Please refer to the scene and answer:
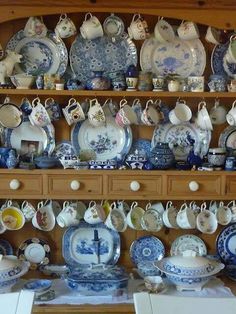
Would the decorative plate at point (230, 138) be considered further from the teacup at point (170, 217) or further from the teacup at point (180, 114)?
the teacup at point (170, 217)

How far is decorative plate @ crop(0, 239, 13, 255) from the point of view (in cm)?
221

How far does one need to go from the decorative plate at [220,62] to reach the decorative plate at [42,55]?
0.63m

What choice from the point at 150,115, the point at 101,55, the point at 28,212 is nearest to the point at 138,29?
the point at 101,55

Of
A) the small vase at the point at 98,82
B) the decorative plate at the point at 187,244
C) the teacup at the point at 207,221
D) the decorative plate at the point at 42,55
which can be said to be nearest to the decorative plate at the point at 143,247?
the decorative plate at the point at 187,244

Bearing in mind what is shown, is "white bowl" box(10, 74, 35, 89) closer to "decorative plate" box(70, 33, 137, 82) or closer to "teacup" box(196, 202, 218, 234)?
"decorative plate" box(70, 33, 137, 82)

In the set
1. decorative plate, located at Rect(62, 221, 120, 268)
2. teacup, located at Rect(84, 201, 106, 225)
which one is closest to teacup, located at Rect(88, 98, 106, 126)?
teacup, located at Rect(84, 201, 106, 225)

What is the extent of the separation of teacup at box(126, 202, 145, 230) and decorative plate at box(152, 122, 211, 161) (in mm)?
279

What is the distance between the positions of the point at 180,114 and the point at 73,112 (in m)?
0.45

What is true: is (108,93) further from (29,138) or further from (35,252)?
(35,252)

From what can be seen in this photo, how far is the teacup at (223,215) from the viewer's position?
2176mm

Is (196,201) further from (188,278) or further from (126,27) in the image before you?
(126,27)

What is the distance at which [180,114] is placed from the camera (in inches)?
83.8

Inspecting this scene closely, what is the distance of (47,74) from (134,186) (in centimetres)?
59

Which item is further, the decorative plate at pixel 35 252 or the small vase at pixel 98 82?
the decorative plate at pixel 35 252
